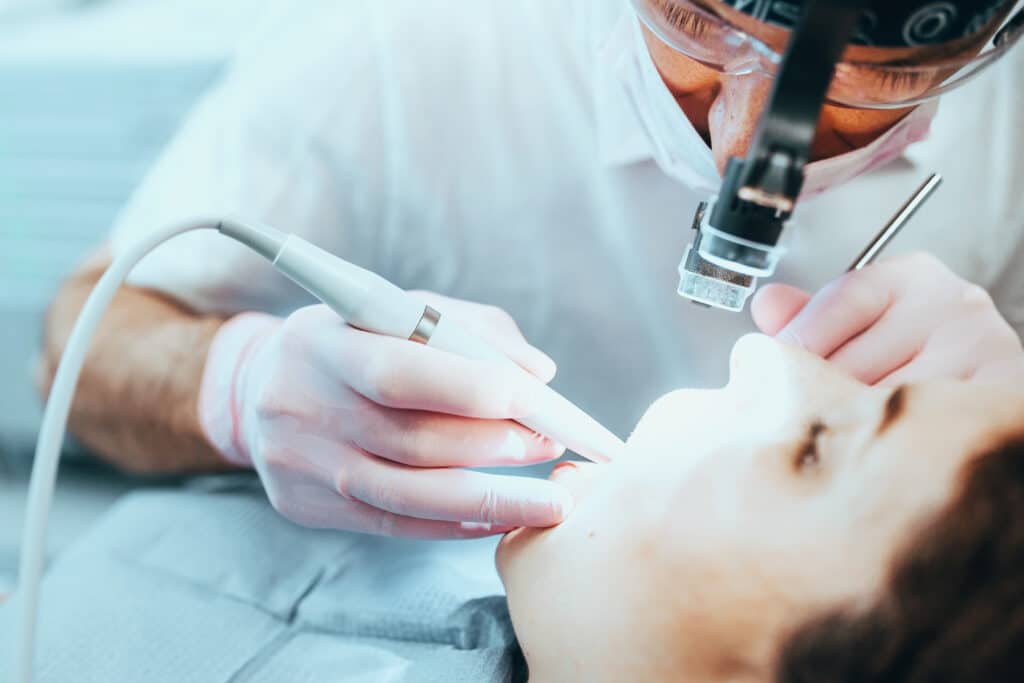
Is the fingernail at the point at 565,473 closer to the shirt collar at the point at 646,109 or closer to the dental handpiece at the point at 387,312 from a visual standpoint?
the dental handpiece at the point at 387,312

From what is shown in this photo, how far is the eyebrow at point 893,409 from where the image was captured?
52cm

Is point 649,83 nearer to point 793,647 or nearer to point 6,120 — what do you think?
point 793,647

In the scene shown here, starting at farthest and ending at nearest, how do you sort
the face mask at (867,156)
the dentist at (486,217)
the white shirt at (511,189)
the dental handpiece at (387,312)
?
1. the white shirt at (511,189)
2. the dentist at (486,217)
3. the face mask at (867,156)
4. the dental handpiece at (387,312)

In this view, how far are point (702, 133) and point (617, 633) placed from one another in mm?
410

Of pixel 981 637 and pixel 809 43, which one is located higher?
pixel 809 43

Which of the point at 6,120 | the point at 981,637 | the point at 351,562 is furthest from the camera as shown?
the point at 6,120

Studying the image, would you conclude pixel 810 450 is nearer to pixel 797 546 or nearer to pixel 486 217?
pixel 797 546

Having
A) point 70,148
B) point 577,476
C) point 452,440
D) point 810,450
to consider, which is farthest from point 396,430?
point 70,148

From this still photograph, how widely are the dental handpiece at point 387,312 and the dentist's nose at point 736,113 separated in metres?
0.23

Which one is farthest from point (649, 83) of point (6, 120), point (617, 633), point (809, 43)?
point (6, 120)

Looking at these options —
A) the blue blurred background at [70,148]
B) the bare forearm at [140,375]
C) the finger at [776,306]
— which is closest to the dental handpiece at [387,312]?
the finger at [776,306]

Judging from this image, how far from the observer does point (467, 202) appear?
3.25ft

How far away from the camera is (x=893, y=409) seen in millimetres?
531

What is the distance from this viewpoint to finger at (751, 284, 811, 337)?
76 cm
